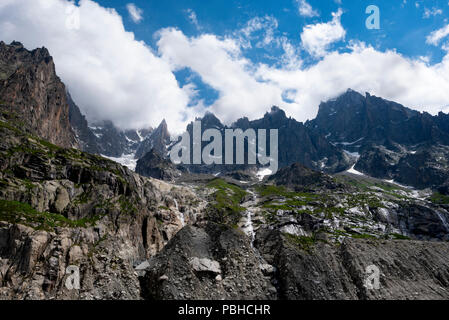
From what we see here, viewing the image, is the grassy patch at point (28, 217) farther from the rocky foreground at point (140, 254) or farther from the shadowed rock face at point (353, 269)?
the shadowed rock face at point (353, 269)

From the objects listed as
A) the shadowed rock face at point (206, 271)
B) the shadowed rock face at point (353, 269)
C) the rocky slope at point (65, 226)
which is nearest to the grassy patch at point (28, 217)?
the rocky slope at point (65, 226)

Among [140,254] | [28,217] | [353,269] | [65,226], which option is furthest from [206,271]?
[140,254]

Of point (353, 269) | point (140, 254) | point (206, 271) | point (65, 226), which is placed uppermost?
point (65, 226)

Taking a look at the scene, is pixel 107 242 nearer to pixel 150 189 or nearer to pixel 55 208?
pixel 55 208

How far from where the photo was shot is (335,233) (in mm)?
139500

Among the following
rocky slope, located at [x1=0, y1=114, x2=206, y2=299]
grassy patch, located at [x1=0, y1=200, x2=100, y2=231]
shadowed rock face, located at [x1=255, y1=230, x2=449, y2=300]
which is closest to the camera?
rocky slope, located at [x1=0, y1=114, x2=206, y2=299]

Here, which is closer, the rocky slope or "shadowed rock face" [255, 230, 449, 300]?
the rocky slope

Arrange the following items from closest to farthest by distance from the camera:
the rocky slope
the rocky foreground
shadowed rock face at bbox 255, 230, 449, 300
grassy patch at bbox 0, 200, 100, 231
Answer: the rocky slope, the rocky foreground, shadowed rock face at bbox 255, 230, 449, 300, grassy patch at bbox 0, 200, 100, 231

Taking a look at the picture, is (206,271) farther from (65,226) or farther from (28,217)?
(28,217)

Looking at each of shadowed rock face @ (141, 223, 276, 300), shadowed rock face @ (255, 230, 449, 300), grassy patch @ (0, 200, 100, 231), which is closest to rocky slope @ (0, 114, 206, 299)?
grassy patch @ (0, 200, 100, 231)

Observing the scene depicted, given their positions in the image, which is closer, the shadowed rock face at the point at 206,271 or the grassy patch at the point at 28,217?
the shadowed rock face at the point at 206,271

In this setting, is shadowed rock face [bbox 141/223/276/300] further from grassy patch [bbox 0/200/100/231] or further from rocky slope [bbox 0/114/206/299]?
grassy patch [bbox 0/200/100/231]

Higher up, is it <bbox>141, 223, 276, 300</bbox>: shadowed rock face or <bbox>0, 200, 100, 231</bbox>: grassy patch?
<bbox>0, 200, 100, 231</bbox>: grassy patch
